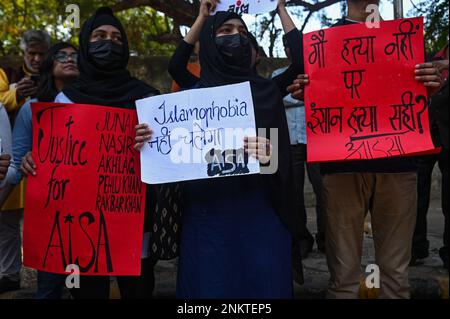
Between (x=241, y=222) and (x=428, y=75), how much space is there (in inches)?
46.4

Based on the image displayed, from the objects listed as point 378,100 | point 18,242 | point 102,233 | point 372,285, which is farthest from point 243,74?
point 18,242

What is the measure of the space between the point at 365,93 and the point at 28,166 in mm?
1798

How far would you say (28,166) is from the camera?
281cm

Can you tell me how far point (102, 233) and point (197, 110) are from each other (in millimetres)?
826

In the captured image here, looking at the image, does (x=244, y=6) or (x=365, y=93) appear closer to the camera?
(x=365, y=93)

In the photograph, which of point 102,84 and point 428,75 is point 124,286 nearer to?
point 102,84

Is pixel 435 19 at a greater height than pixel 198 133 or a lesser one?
greater

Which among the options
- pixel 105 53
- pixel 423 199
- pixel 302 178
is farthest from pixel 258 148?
pixel 423 199

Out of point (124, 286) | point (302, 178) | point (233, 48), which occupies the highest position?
point (233, 48)

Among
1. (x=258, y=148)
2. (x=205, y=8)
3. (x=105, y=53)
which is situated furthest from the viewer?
(x=205, y=8)

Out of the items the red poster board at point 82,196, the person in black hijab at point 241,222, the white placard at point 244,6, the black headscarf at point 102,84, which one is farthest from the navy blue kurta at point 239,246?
the white placard at point 244,6

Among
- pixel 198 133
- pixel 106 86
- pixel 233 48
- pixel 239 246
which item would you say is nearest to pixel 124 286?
pixel 239 246

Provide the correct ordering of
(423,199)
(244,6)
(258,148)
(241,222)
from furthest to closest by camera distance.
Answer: (423,199) → (244,6) → (241,222) → (258,148)

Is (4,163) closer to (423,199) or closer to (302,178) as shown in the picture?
(302,178)
